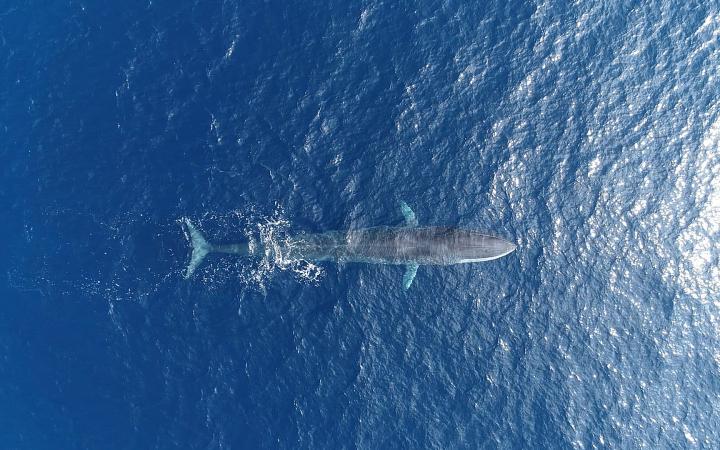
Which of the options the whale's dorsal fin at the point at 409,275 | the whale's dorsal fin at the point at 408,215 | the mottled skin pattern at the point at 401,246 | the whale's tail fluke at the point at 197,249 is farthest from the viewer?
the whale's tail fluke at the point at 197,249

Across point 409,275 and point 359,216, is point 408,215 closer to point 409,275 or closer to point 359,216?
point 359,216

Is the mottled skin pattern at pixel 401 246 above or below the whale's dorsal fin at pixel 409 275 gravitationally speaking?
above

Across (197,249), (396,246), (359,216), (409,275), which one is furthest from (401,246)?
(197,249)

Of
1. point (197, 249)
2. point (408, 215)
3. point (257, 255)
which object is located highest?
point (197, 249)

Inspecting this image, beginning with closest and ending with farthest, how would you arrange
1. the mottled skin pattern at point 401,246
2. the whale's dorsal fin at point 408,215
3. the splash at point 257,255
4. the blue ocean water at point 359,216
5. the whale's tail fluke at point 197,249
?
the blue ocean water at point 359,216 < the mottled skin pattern at point 401,246 < the whale's dorsal fin at point 408,215 < the splash at point 257,255 < the whale's tail fluke at point 197,249

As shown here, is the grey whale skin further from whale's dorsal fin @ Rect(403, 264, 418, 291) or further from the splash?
the splash

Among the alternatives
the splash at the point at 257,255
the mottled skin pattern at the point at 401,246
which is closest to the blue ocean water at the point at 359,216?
the splash at the point at 257,255

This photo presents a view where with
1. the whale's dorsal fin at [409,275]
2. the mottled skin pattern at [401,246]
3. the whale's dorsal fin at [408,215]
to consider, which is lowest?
the whale's dorsal fin at [409,275]

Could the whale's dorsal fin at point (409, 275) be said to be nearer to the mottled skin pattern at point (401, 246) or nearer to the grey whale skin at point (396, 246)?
the grey whale skin at point (396, 246)

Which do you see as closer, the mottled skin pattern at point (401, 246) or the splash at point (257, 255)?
the mottled skin pattern at point (401, 246)
